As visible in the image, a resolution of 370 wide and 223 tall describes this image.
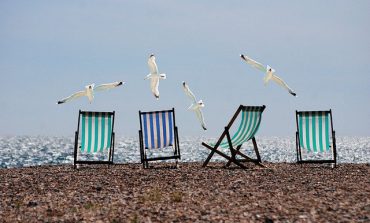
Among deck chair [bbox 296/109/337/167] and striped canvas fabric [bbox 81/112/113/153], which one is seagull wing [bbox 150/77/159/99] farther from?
deck chair [bbox 296/109/337/167]

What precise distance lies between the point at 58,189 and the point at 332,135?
594 centimetres

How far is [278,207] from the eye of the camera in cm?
701

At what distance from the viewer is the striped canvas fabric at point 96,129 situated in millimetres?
11797

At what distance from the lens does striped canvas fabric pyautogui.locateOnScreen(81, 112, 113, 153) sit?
11.8m

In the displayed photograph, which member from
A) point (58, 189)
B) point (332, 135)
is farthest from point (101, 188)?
point (332, 135)

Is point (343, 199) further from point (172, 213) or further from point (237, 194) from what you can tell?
point (172, 213)

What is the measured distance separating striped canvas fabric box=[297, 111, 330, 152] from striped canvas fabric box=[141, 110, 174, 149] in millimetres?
2752

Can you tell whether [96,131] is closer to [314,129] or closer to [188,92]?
[188,92]

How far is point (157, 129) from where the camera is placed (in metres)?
11.6

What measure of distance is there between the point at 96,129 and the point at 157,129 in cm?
124

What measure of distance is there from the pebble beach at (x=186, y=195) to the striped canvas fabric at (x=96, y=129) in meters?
0.51

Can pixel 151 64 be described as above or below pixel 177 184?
above

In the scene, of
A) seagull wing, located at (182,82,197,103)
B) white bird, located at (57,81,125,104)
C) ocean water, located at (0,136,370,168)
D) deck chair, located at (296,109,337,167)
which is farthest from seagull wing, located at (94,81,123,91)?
ocean water, located at (0,136,370,168)

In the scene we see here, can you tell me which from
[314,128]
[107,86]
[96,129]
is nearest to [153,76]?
[107,86]
